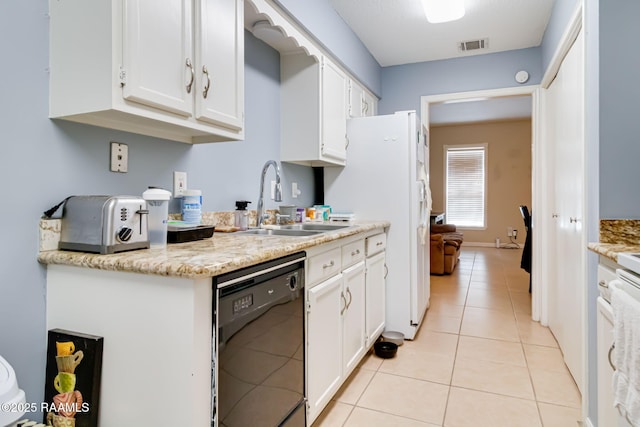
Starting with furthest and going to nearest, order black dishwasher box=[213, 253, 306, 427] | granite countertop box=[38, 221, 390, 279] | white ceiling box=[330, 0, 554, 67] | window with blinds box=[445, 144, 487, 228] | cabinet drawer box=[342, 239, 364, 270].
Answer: window with blinds box=[445, 144, 487, 228]
white ceiling box=[330, 0, 554, 67]
cabinet drawer box=[342, 239, 364, 270]
black dishwasher box=[213, 253, 306, 427]
granite countertop box=[38, 221, 390, 279]

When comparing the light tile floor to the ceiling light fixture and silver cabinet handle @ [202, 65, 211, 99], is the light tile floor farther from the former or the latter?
the ceiling light fixture

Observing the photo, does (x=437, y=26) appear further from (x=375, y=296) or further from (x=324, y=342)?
(x=324, y=342)

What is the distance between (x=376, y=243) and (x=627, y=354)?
168cm

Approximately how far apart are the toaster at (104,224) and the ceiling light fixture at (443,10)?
99.2 inches

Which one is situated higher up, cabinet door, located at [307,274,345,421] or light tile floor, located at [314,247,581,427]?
cabinet door, located at [307,274,345,421]

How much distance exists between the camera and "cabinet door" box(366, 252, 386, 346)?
251 cm

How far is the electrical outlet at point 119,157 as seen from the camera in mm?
1472

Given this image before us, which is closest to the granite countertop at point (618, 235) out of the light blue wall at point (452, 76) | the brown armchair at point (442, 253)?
the light blue wall at point (452, 76)

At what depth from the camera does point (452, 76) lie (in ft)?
12.8

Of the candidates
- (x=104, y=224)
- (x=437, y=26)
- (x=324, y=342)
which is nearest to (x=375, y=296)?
(x=324, y=342)

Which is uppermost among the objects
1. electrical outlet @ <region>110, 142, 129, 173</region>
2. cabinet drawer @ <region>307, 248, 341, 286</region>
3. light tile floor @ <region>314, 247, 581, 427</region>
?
electrical outlet @ <region>110, 142, 129, 173</region>

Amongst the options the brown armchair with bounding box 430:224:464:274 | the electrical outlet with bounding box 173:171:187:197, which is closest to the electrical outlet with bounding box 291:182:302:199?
the electrical outlet with bounding box 173:171:187:197

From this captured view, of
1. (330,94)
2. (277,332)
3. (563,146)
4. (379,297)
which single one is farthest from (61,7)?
(563,146)

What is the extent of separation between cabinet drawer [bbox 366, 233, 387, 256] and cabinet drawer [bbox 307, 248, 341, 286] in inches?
22.5
